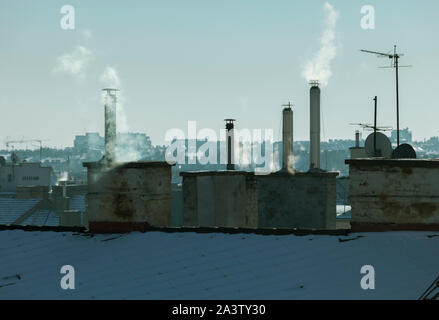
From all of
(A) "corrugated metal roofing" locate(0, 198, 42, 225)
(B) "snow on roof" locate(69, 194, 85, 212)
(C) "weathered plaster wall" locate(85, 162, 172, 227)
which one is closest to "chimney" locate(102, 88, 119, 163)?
(C) "weathered plaster wall" locate(85, 162, 172, 227)

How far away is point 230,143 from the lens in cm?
2231

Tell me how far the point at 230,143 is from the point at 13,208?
29403 millimetres

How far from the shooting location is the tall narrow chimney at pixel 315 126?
3044cm

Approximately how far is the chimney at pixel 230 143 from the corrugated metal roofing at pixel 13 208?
26.2 m

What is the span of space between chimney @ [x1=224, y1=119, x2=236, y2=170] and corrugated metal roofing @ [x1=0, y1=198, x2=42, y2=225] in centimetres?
2616

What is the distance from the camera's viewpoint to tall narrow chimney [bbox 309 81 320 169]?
3044 centimetres

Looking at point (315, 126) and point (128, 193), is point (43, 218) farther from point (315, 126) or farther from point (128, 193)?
point (128, 193)

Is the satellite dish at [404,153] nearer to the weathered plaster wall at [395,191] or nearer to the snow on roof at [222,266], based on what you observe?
the weathered plaster wall at [395,191]

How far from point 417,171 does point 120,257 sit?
17.8 ft

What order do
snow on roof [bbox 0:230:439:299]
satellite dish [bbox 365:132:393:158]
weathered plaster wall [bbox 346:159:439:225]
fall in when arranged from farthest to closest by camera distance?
satellite dish [bbox 365:132:393:158] < weathered plaster wall [bbox 346:159:439:225] < snow on roof [bbox 0:230:439:299]

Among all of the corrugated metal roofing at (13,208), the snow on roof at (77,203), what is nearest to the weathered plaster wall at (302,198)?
the corrugated metal roofing at (13,208)

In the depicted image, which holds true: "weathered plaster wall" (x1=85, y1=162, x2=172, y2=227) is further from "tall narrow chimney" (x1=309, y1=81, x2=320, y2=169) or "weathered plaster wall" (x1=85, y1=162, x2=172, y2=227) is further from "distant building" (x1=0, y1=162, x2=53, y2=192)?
"distant building" (x1=0, y1=162, x2=53, y2=192)

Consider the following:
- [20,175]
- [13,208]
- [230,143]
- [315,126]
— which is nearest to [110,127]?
[230,143]

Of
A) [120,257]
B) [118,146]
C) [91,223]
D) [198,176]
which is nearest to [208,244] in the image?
[120,257]
